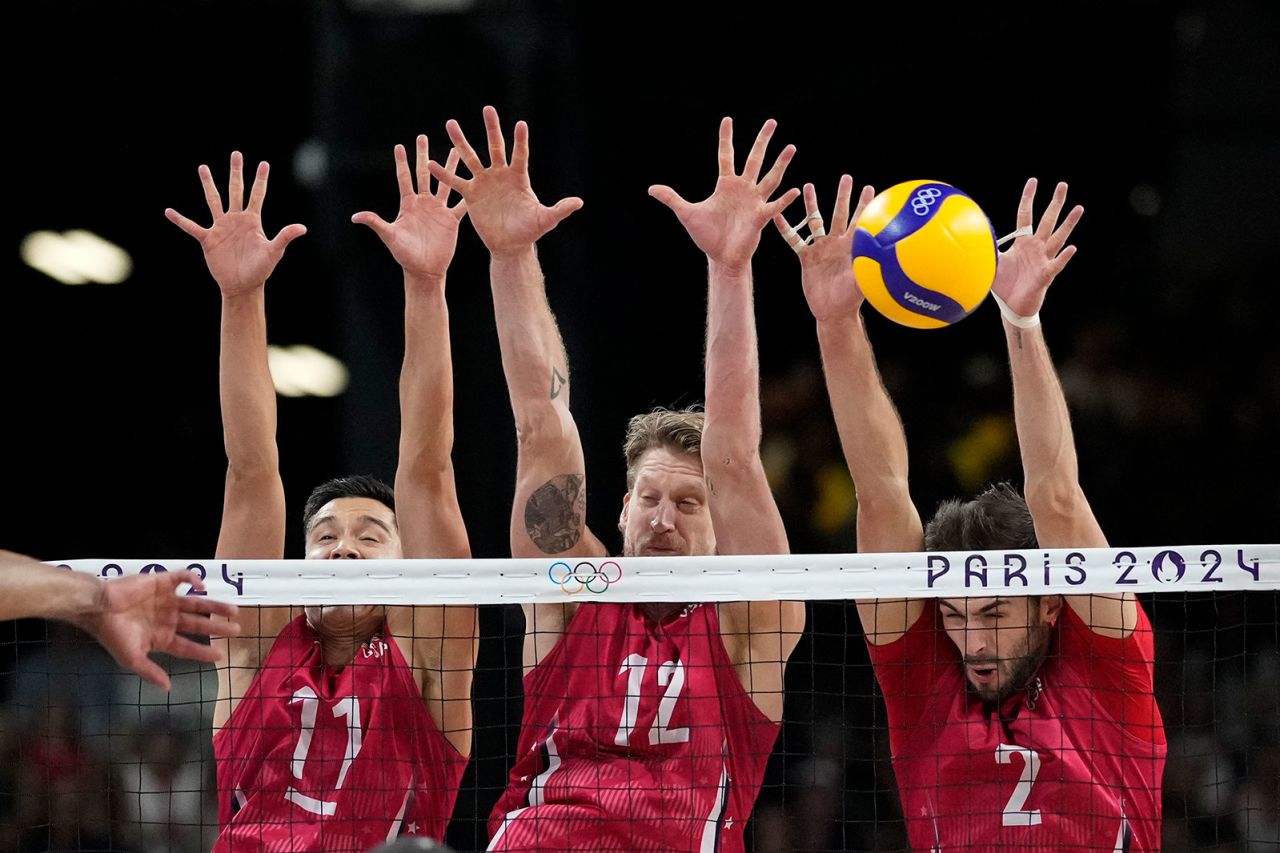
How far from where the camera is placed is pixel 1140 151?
10.9 meters

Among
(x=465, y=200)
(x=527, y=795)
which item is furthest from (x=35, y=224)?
(x=527, y=795)

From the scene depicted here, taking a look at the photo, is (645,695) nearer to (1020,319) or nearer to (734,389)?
(734,389)

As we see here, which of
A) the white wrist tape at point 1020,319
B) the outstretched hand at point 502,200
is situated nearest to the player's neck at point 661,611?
the outstretched hand at point 502,200

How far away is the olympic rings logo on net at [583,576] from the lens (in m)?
4.91

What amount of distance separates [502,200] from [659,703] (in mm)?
1849

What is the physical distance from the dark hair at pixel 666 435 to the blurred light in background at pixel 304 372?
218 inches

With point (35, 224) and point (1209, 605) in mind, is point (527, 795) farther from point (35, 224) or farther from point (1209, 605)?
point (35, 224)

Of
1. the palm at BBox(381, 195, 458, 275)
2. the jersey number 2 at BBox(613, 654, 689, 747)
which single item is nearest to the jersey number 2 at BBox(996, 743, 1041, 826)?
the jersey number 2 at BBox(613, 654, 689, 747)

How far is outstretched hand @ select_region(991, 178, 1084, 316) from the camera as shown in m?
5.24

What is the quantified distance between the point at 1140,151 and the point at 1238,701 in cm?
402

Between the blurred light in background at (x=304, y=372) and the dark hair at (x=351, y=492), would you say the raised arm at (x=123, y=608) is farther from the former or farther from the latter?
the blurred light in background at (x=304, y=372)

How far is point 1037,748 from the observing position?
491 centimetres

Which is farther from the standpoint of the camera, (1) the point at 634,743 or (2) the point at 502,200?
(2) the point at 502,200

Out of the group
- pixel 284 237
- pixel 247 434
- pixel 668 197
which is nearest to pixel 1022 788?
pixel 668 197
